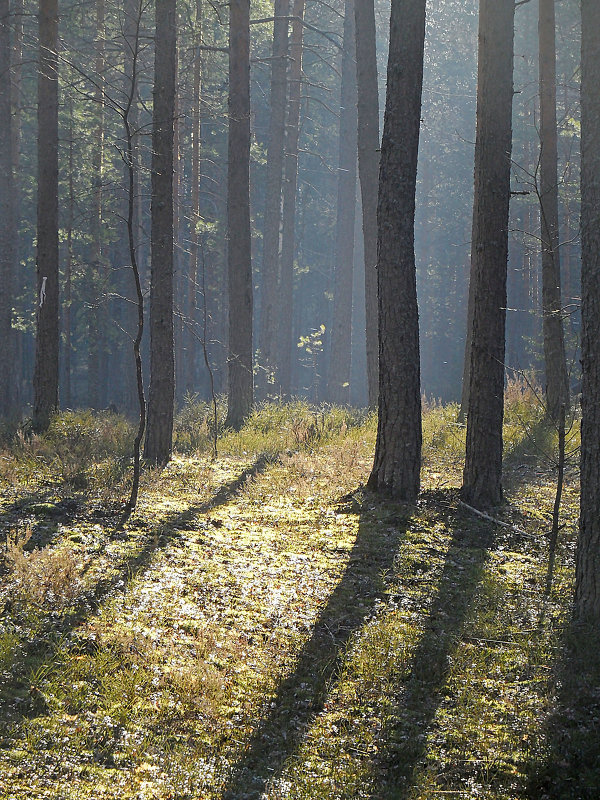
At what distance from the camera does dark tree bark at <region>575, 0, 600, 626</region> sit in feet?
17.3

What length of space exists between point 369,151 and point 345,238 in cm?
1255

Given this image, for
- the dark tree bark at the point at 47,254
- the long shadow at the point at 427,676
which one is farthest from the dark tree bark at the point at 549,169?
the dark tree bark at the point at 47,254

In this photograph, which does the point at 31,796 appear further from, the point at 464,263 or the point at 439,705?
the point at 464,263

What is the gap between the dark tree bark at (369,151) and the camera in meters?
16.2

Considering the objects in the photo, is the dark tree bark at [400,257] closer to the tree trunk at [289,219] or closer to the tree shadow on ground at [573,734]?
the tree shadow on ground at [573,734]

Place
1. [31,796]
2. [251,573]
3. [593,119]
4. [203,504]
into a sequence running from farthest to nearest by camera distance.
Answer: [203,504]
[251,573]
[593,119]
[31,796]

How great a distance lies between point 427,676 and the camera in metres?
4.92

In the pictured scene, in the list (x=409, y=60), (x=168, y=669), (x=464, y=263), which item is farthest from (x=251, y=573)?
(x=464, y=263)

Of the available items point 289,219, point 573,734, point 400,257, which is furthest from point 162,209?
point 289,219

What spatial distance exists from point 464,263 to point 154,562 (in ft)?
153

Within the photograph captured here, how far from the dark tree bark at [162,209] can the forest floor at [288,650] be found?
8.47ft

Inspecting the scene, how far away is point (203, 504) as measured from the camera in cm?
905

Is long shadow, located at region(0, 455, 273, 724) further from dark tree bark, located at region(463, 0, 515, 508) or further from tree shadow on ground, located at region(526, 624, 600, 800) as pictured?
dark tree bark, located at region(463, 0, 515, 508)

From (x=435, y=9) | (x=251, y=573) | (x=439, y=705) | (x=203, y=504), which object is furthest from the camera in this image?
(x=435, y=9)
